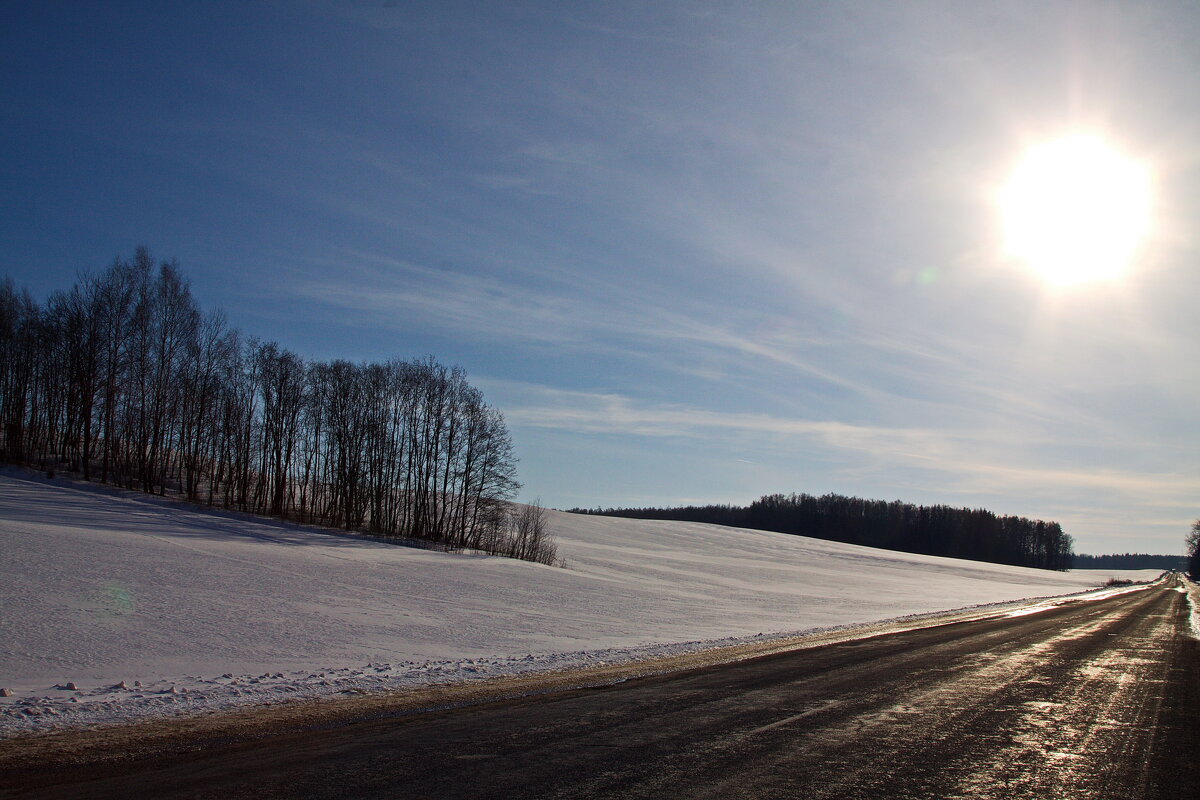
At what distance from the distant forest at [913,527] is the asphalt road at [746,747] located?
122838 millimetres

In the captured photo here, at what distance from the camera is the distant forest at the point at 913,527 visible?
140 metres

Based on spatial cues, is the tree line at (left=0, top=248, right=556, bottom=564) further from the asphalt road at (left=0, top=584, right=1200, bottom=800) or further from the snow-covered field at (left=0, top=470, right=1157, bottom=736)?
the asphalt road at (left=0, top=584, right=1200, bottom=800)

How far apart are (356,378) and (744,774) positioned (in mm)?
52187

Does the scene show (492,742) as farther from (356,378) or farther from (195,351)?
(356,378)

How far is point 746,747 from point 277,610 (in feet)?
46.0

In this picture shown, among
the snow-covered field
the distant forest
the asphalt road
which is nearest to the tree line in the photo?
the snow-covered field

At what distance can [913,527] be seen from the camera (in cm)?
14312

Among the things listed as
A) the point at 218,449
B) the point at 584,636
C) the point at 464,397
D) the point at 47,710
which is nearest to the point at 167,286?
the point at 218,449

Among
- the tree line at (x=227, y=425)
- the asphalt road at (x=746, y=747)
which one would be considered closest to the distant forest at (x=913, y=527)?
the tree line at (x=227, y=425)

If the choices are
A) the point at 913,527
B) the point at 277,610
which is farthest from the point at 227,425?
the point at 913,527

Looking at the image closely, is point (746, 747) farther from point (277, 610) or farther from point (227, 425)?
point (227, 425)

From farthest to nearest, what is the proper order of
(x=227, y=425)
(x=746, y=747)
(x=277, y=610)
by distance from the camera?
(x=227, y=425) → (x=277, y=610) → (x=746, y=747)

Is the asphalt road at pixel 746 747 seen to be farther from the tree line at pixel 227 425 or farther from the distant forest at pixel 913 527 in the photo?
the distant forest at pixel 913 527

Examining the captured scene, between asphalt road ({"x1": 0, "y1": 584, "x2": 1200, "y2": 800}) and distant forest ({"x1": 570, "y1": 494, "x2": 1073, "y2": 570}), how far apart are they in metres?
123
